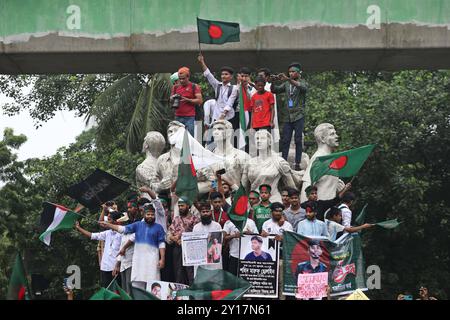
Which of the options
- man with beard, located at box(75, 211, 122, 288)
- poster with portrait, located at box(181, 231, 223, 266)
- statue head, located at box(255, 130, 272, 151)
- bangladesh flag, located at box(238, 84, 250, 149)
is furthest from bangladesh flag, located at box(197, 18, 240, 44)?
poster with portrait, located at box(181, 231, 223, 266)

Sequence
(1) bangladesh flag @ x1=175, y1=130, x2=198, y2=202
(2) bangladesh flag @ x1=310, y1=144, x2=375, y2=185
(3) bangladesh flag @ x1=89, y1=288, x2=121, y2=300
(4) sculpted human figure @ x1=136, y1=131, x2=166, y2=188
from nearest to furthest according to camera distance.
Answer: (3) bangladesh flag @ x1=89, y1=288, x2=121, y2=300 → (1) bangladesh flag @ x1=175, y1=130, x2=198, y2=202 → (2) bangladesh flag @ x1=310, y1=144, x2=375, y2=185 → (4) sculpted human figure @ x1=136, y1=131, x2=166, y2=188

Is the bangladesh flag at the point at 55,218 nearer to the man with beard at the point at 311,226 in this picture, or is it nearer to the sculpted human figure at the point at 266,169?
the sculpted human figure at the point at 266,169

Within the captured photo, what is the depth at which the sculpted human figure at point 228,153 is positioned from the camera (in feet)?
70.1

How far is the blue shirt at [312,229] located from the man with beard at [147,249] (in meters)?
1.75

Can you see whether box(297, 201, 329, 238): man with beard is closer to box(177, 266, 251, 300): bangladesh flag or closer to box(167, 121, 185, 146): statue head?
box(177, 266, 251, 300): bangladesh flag

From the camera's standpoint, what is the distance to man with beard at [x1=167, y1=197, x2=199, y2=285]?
19.1 m

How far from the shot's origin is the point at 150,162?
22.4 meters

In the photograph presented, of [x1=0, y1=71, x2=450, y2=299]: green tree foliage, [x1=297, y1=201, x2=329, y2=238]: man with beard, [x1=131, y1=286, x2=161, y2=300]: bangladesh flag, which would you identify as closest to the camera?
[x1=131, y1=286, x2=161, y2=300]: bangladesh flag

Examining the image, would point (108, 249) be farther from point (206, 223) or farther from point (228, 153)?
point (228, 153)

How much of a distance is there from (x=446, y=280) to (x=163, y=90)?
7153mm

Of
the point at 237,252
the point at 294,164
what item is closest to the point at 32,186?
the point at 294,164

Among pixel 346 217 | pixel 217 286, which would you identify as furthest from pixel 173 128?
pixel 217 286

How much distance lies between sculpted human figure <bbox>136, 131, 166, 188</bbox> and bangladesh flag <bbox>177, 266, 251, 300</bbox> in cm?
540

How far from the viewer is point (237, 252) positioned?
736 inches
